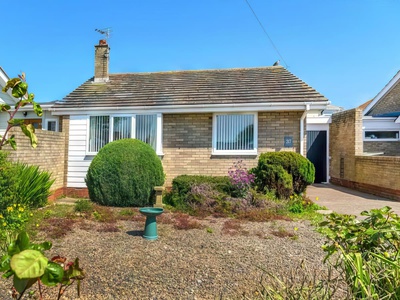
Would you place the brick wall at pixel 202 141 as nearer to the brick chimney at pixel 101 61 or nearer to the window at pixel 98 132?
the window at pixel 98 132

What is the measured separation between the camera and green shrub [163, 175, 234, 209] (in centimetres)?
787

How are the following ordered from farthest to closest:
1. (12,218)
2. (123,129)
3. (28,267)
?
(123,129), (12,218), (28,267)

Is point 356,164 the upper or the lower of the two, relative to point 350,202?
upper

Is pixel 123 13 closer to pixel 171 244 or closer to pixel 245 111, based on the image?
pixel 245 111

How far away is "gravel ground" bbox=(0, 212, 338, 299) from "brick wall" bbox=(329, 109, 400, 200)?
5889 millimetres

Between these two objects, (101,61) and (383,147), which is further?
(383,147)

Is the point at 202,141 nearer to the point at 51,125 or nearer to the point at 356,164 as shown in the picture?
the point at 51,125

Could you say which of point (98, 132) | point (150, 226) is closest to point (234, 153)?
point (98, 132)

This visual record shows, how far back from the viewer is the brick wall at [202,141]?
9.59m

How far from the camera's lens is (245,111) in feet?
31.6

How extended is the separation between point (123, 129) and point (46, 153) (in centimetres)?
258

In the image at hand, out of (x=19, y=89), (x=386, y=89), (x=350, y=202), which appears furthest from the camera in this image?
(x=386, y=89)

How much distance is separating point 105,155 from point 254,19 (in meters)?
7.17

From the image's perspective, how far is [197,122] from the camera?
999cm
